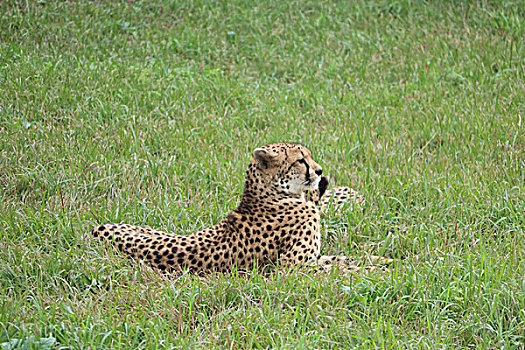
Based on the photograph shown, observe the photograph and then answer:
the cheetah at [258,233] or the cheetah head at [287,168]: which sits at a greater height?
the cheetah head at [287,168]

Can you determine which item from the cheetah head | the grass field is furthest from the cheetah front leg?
the cheetah head

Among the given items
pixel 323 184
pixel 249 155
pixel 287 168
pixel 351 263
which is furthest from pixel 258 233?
pixel 249 155

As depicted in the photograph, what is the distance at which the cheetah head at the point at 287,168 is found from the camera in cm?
499

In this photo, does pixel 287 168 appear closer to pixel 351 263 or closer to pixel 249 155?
pixel 351 263

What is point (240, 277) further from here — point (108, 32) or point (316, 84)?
point (108, 32)

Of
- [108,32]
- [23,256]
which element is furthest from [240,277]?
[108,32]

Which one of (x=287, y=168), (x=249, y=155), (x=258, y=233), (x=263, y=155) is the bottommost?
(x=249, y=155)

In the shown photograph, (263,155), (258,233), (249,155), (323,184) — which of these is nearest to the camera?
(258,233)

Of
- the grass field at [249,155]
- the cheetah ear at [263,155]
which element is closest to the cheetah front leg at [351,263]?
the grass field at [249,155]

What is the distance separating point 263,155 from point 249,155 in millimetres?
1795

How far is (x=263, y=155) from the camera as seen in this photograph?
4934mm

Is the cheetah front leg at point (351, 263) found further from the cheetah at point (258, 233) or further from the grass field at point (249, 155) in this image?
the grass field at point (249, 155)

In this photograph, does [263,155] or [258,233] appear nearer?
[258,233]

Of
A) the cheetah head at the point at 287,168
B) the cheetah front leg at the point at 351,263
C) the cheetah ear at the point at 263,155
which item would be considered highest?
the cheetah ear at the point at 263,155
